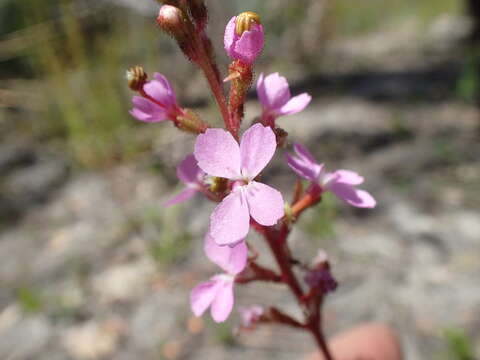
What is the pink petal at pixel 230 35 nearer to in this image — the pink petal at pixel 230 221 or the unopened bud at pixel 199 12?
the unopened bud at pixel 199 12

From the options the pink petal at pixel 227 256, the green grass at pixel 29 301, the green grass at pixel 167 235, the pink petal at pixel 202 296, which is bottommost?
the green grass at pixel 167 235

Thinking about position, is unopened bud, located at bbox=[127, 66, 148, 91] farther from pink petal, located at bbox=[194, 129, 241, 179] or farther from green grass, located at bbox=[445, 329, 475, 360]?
green grass, located at bbox=[445, 329, 475, 360]

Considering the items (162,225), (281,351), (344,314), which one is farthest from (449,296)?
(162,225)

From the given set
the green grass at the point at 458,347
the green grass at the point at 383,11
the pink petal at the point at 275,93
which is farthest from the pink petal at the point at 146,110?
the green grass at the point at 383,11

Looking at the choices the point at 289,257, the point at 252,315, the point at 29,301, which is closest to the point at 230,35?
the point at 289,257

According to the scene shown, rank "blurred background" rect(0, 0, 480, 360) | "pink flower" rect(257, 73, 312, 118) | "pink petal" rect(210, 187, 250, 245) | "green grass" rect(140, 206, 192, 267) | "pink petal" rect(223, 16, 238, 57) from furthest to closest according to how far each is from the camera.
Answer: "green grass" rect(140, 206, 192, 267) < "blurred background" rect(0, 0, 480, 360) < "pink flower" rect(257, 73, 312, 118) < "pink petal" rect(223, 16, 238, 57) < "pink petal" rect(210, 187, 250, 245)

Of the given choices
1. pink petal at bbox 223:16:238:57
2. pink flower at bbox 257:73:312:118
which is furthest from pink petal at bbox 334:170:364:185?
pink petal at bbox 223:16:238:57
